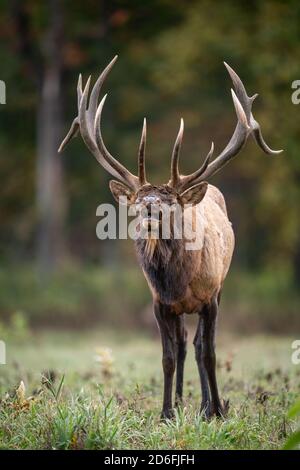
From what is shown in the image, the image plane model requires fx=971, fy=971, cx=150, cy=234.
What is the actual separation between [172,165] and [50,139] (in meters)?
16.9

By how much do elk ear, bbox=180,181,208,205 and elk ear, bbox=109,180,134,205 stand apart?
483 millimetres

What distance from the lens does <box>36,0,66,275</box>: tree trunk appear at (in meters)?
24.5

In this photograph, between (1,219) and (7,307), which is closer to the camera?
(7,307)

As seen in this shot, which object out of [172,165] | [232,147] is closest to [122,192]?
[172,165]

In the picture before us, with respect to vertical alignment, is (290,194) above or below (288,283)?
above

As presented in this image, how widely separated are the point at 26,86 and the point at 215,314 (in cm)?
1866

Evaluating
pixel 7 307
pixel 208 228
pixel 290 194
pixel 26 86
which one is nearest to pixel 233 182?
pixel 290 194

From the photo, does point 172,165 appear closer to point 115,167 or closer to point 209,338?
point 115,167

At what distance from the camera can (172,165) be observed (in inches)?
320

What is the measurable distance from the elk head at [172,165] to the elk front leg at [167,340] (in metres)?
1.00

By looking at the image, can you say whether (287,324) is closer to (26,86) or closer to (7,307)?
(7,307)

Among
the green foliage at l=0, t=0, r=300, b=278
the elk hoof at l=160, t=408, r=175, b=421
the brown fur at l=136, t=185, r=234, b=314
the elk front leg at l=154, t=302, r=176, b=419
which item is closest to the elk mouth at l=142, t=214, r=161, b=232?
the brown fur at l=136, t=185, r=234, b=314

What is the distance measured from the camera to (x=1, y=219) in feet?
93.0

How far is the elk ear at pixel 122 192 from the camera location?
851cm
